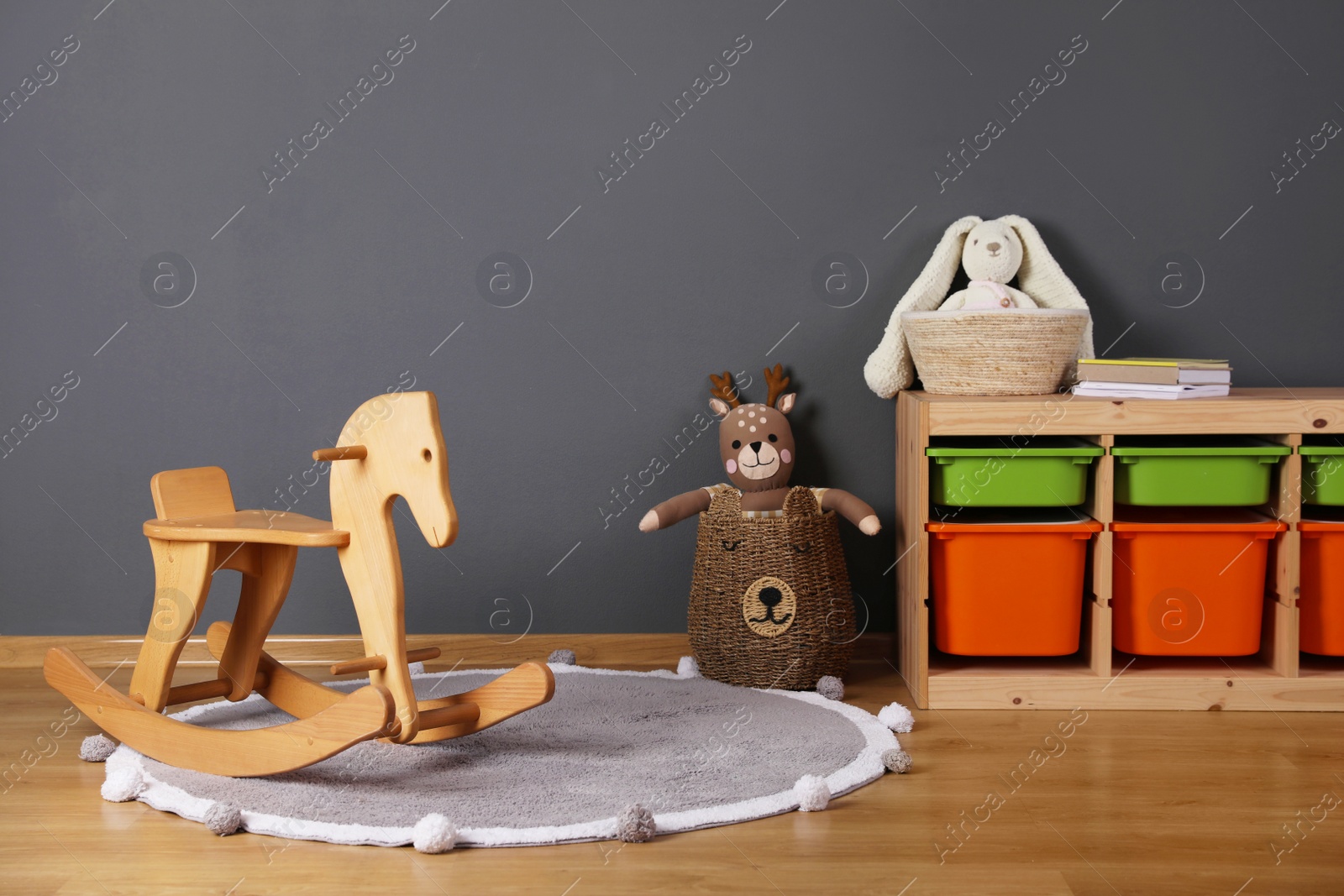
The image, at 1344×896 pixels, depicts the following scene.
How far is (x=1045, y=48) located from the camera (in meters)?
2.45

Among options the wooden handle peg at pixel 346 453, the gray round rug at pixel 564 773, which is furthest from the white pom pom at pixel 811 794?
the wooden handle peg at pixel 346 453

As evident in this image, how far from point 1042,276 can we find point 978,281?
16 centimetres

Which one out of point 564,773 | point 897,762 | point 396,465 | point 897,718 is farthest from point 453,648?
point 897,762

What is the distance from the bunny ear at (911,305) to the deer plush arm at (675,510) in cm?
48

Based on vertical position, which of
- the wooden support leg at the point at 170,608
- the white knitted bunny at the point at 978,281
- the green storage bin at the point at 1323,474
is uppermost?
the white knitted bunny at the point at 978,281

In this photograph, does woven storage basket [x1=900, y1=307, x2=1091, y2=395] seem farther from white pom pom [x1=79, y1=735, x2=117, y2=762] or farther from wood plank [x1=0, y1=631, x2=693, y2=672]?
white pom pom [x1=79, y1=735, x2=117, y2=762]

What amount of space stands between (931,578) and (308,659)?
58.1 inches

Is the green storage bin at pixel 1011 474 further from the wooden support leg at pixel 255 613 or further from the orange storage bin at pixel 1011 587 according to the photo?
the wooden support leg at pixel 255 613

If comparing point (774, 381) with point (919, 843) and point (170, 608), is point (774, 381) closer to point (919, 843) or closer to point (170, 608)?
point (919, 843)

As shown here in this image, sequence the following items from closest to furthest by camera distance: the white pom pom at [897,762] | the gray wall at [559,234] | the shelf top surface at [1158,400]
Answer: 1. the white pom pom at [897,762]
2. the shelf top surface at [1158,400]
3. the gray wall at [559,234]

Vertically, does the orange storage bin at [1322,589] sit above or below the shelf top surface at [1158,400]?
below

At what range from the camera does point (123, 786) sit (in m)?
1.67

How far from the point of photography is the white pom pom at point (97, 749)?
73.7 inches

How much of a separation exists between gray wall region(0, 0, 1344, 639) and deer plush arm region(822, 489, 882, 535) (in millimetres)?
233
